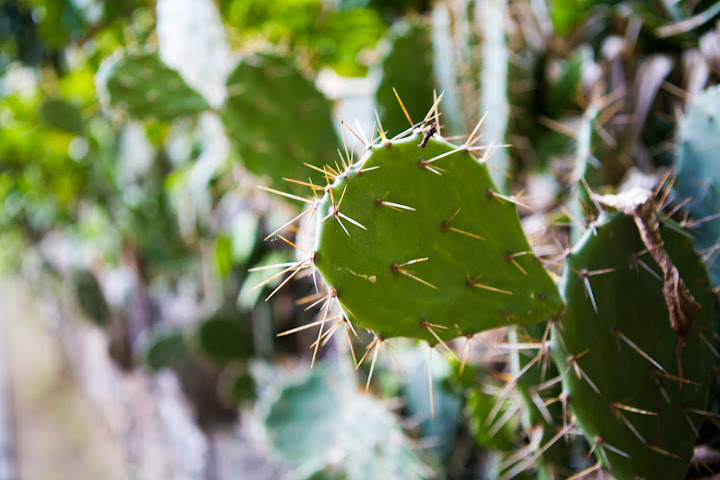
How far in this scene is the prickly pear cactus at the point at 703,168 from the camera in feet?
1.64

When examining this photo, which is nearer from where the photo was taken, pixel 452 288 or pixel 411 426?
pixel 452 288

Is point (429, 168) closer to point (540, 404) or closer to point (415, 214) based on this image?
point (415, 214)

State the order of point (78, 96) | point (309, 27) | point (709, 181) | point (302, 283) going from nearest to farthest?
1. point (709, 181)
2. point (309, 27)
3. point (302, 283)
4. point (78, 96)

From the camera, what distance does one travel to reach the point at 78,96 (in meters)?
1.43

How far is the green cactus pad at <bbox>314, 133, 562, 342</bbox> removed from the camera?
0.35 metres

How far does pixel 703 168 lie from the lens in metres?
0.51

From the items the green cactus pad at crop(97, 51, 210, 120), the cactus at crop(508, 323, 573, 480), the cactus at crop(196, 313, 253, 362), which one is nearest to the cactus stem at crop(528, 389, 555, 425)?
the cactus at crop(508, 323, 573, 480)

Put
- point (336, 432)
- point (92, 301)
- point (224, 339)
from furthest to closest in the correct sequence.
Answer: point (92, 301)
point (224, 339)
point (336, 432)

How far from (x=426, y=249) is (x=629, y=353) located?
210 millimetres

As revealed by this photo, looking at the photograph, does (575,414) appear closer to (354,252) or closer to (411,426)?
(354,252)

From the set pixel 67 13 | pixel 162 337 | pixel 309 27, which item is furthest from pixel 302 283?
pixel 67 13

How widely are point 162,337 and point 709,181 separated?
4.11 ft

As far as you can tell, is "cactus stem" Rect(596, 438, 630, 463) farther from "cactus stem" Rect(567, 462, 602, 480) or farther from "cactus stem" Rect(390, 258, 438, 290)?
"cactus stem" Rect(390, 258, 438, 290)

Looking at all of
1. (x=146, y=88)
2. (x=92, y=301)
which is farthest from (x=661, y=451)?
(x=92, y=301)
